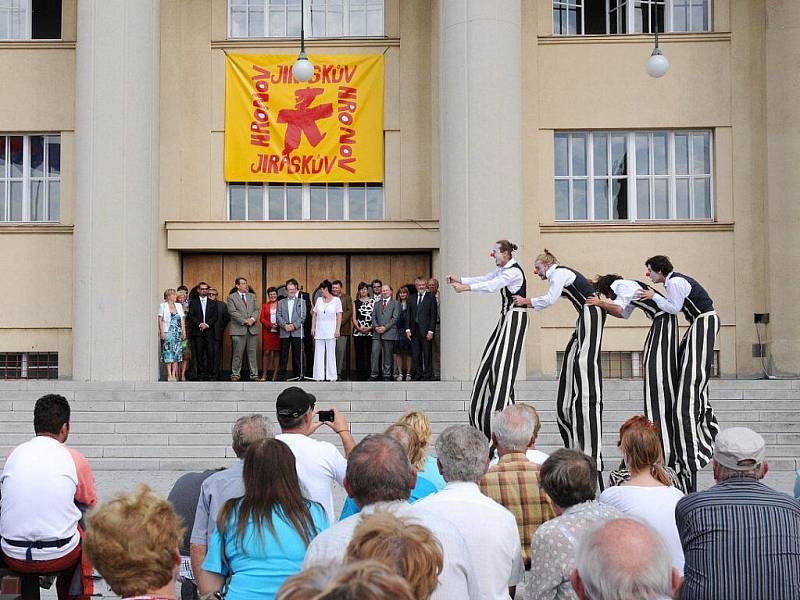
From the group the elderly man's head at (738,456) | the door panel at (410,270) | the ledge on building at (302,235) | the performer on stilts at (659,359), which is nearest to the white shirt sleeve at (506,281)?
the performer on stilts at (659,359)

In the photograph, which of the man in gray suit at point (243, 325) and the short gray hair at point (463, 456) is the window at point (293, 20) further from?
the short gray hair at point (463, 456)

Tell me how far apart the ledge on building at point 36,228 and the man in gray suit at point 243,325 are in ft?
12.9

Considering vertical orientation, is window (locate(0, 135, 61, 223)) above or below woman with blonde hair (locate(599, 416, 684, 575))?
above

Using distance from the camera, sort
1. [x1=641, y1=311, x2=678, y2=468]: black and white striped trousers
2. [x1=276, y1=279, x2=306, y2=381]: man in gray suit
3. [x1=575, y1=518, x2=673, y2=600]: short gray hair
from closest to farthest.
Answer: [x1=575, y1=518, x2=673, y2=600]: short gray hair
[x1=641, y1=311, x2=678, y2=468]: black and white striped trousers
[x1=276, y1=279, x2=306, y2=381]: man in gray suit

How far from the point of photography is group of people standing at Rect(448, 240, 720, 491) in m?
10.1

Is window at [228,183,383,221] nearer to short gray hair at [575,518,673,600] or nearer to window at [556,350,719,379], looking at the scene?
window at [556,350,719,379]

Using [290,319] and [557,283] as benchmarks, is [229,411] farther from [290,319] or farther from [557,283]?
[557,283]

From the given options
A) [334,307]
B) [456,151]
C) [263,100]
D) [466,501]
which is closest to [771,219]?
[456,151]

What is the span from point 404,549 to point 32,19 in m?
21.7

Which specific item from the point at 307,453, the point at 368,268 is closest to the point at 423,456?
the point at 307,453

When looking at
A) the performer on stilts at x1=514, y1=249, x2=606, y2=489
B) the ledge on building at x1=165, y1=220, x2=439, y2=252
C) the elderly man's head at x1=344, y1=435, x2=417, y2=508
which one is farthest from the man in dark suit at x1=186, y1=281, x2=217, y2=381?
the elderly man's head at x1=344, y1=435, x2=417, y2=508

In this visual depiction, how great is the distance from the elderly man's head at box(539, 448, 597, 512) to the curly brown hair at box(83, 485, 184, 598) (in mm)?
1699

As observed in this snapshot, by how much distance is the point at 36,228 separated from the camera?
22.0 meters

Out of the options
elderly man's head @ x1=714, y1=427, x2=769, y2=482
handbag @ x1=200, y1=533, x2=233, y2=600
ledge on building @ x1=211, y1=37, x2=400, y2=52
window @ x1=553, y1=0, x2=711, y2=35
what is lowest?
handbag @ x1=200, y1=533, x2=233, y2=600
